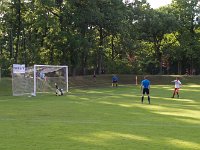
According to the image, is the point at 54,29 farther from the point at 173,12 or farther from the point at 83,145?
the point at 83,145

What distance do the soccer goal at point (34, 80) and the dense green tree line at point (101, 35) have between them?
1546 centimetres

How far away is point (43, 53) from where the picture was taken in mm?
62031

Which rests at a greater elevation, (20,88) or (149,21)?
(149,21)

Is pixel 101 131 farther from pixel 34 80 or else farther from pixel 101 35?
pixel 101 35

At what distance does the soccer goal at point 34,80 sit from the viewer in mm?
37459

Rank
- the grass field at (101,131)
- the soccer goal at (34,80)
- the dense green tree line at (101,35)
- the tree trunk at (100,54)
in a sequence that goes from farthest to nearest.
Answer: the tree trunk at (100,54) → the dense green tree line at (101,35) → the soccer goal at (34,80) → the grass field at (101,131)

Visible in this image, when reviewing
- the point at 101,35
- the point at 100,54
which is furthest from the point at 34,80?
the point at 101,35

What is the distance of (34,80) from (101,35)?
32.8 meters

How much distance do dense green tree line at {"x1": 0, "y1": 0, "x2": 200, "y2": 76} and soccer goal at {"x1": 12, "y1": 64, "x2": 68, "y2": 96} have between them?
1546 cm

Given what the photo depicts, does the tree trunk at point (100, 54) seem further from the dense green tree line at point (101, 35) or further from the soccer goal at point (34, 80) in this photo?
the soccer goal at point (34, 80)

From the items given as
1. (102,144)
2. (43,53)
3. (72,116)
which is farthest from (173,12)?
(102,144)

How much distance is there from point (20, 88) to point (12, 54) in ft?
93.1

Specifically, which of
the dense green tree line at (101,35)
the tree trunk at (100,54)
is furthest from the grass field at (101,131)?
the tree trunk at (100,54)

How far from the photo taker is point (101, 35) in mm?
68000
